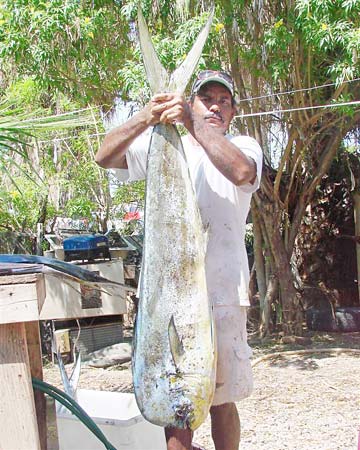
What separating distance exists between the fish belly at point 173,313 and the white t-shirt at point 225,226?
0.83 ft

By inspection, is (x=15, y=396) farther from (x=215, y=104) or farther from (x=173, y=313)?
(x=215, y=104)

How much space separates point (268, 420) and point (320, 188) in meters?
5.21

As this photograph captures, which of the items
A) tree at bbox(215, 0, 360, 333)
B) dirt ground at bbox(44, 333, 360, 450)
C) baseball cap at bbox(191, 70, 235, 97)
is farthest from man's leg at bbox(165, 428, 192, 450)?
tree at bbox(215, 0, 360, 333)

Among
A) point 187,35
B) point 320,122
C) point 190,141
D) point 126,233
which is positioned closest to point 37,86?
point 187,35

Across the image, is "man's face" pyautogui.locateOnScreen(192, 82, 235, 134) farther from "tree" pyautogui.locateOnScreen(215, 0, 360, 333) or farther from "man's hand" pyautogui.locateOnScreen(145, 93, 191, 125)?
"tree" pyautogui.locateOnScreen(215, 0, 360, 333)

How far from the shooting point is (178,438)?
1922mm

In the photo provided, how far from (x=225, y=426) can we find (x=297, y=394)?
351 centimetres

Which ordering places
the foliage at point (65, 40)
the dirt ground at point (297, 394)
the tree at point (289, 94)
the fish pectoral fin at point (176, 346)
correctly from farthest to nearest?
the foliage at point (65, 40) < the tree at point (289, 94) < the dirt ground at point (297, 394) < the fish pectoral fin at point (176, 346)

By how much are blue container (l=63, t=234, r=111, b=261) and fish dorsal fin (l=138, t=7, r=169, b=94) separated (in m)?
5.80

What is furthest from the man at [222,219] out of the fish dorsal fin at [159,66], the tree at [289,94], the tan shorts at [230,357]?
the tree at [289,94]

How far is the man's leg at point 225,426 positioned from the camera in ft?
7.17

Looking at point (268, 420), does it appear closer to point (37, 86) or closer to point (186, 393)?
point (186, 393)

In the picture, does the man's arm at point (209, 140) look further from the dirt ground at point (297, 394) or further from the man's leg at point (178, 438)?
the dirt ground at point (297, 394)

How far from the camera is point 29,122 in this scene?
262 centimetres
